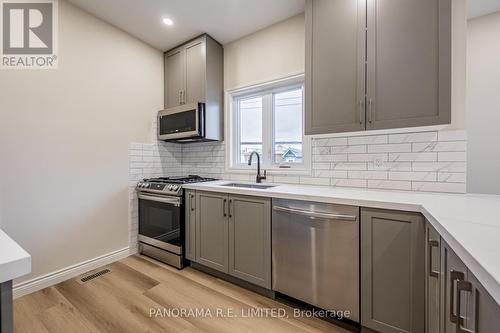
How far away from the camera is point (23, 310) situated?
1.72m

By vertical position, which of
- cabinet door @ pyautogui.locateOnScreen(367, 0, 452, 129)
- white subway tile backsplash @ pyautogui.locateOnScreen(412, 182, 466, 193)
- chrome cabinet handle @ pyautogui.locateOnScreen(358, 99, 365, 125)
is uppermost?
cabinet door @ pyautogui.locateOnScreen(367, 0, 452, 129)

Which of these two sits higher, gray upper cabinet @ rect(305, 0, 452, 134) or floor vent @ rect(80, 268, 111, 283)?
gray upper cabinet @ rect(305, 0, 452, 134)

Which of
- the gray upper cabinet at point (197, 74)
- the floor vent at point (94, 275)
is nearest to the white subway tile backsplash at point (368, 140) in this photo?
the gray upper cabinet at point (197, 74)

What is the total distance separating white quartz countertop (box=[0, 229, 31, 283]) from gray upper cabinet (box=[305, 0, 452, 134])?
6.03 ft

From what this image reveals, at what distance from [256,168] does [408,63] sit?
1747 millimetres

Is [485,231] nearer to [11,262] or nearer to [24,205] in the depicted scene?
[11,262]

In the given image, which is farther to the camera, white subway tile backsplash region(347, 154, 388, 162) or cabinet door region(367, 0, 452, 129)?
white subway tile backsplash region(347, 154, 388, 162)

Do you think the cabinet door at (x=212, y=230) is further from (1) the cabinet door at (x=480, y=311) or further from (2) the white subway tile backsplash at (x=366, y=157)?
(1) the cabinet door at (x=480, y=311)

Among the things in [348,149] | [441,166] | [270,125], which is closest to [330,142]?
[348,149]

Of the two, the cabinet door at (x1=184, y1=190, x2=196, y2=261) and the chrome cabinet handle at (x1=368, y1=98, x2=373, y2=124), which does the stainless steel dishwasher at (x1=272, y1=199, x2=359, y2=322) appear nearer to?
the chrome cabinet handle at (x1=368, y1=98, x2=373, y2=124)

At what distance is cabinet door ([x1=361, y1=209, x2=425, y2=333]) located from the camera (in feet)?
4.19

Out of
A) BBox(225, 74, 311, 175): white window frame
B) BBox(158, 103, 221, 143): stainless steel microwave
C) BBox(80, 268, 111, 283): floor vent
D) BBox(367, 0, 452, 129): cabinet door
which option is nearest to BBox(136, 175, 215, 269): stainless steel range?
BBox(80, 268, 111, 283): floor vent

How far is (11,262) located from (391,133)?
2.31m
